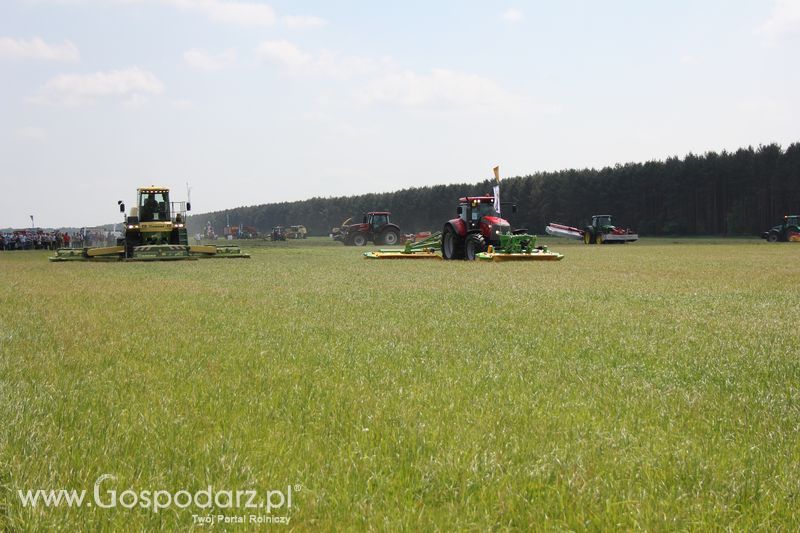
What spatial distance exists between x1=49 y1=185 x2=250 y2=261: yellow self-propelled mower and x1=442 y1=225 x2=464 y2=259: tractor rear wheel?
30.3 ft

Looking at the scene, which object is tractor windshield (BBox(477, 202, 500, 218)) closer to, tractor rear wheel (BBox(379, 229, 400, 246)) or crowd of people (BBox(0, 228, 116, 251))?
tractor rear wheel (BBox(379, 229, 400, 246))

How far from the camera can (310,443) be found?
4105mm

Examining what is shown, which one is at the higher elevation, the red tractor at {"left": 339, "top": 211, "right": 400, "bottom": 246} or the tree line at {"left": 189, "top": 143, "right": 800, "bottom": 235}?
the tree line at {"left": 189, "top": 143, "right": 800, "bottom": 235}

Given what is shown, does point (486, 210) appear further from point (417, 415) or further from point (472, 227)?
Answer: point (417, 415)

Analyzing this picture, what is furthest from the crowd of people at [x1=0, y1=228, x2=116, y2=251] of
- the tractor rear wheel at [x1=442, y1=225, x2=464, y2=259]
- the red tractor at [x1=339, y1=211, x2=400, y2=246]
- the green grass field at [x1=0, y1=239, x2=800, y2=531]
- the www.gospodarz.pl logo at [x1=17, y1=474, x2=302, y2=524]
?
the www.gospodarz.pl logo at [x1=17, y1=474, x2=302, y2=524]

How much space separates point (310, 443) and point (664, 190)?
73.1 meters

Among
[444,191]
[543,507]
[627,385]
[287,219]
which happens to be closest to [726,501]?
[543,507]

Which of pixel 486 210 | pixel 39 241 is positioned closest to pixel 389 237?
pixel 486 210

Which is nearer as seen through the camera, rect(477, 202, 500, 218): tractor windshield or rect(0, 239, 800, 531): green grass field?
rect(0, 239, 800, 531): green grass field

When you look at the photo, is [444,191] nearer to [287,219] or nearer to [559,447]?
[287,219]

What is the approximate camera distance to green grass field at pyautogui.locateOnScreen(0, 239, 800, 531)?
3279 mm

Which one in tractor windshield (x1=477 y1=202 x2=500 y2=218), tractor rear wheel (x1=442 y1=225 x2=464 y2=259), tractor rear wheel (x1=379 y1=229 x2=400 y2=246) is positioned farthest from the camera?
tractor rear wheel (x1=379 y1=229 x2=400 y2=246)

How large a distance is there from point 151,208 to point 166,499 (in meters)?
30.4

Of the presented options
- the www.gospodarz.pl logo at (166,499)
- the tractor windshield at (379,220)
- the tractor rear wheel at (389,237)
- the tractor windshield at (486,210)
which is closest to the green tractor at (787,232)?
the tractor rear wheel at (389,237)
